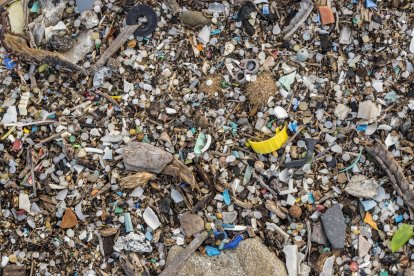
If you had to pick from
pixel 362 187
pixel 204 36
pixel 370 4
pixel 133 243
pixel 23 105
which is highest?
pixel 370 4

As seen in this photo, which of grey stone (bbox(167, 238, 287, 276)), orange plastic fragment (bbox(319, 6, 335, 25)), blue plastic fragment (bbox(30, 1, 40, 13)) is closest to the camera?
grey stone (bbox(167, 238, 287, 276))

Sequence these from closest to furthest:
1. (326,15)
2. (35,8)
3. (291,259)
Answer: (291,259) → (326,15) → (35,8)

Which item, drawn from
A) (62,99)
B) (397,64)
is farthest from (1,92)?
(397,64)

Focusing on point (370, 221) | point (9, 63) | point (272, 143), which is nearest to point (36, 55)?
point (9, 63)

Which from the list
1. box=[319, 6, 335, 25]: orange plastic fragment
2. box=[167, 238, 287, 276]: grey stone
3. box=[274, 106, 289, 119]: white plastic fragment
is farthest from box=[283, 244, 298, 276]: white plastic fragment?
box=[319, 6, 335, 25]: orange plastic fragment

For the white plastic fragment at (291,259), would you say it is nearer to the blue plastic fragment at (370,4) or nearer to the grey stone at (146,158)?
the grey stone at (146,158)

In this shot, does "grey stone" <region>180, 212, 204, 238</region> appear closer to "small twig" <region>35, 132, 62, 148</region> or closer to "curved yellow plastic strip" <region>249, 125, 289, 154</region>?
"curved yellow plastic strip" <region>249, 125, 289, 154</region>

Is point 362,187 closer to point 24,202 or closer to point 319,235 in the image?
point 319,235
